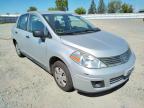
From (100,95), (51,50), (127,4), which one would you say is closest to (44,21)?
(51,50)

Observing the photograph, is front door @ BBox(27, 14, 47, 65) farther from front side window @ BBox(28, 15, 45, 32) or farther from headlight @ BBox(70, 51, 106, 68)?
headlight @ BBox(70, 51, 106, 68)

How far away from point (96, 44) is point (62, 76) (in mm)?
1026

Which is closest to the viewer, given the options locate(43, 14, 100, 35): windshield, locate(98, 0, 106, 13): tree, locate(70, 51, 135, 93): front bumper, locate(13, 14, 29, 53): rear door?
locate(70, 51, 135, 93): front bumper

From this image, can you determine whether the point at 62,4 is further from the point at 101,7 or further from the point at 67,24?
the point at 67,24

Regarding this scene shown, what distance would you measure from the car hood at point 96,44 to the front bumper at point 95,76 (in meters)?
0.30

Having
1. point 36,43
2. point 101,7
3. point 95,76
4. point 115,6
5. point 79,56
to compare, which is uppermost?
point 115,6

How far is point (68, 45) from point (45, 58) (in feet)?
3.06

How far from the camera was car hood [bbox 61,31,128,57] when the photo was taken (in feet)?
10.1

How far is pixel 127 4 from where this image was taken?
3319 inches

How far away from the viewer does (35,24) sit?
178 inches

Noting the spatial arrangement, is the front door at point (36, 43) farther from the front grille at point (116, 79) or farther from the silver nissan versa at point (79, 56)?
the front grille at point (116, 79)

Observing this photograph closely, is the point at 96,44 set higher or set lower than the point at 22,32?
lower

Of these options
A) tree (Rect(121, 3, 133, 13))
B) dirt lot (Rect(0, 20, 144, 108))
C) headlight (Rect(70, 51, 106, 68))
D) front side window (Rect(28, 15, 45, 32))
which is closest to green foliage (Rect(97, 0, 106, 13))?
tree (Rect(121, 3, 133, 13))

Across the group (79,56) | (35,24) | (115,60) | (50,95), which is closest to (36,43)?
(35,24)
